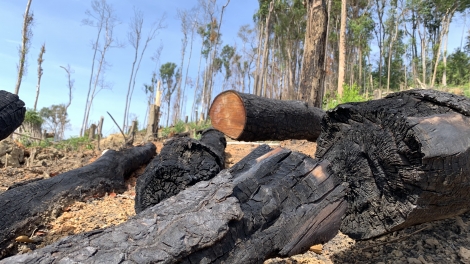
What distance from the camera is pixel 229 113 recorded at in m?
3.14

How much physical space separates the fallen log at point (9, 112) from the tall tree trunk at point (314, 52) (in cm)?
449

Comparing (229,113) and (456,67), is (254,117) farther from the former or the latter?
(456,67)

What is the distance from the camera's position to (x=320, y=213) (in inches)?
56.7

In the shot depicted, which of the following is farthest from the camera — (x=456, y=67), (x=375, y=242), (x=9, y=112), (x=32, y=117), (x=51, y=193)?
(x=456, y=67)

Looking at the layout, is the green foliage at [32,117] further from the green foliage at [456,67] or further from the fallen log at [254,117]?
the green foliage at [456,67]

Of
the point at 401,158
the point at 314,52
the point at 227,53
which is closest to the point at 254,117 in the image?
the point at 401,158

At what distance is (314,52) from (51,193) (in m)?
4.39

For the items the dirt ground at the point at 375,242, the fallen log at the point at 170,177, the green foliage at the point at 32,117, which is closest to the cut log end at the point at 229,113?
the fallen log at the point at 170,177

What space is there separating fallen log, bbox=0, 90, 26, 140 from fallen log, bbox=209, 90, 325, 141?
1.61 meters

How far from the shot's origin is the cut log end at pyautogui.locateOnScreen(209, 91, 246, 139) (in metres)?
3.04

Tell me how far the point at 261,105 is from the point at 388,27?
28106 mm

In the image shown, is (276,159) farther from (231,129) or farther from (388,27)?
(388,27)

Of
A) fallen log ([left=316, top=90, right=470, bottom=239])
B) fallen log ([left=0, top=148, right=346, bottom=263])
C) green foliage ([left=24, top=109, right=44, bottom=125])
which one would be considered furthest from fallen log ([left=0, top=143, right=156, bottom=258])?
green foliage ([left=24, top=109, right=44, bottom=125])

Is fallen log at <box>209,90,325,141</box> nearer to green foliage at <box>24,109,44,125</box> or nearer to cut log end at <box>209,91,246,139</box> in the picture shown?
cut log end at <box>209,91,246,139</box>
